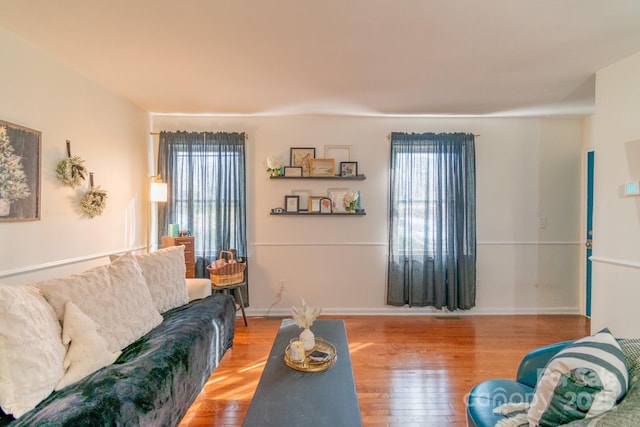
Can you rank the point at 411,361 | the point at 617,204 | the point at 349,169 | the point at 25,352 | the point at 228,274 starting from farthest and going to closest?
the point at 349,169
the point at 228,274
the point at 411,361
the point at 617,204
the point at 25,352

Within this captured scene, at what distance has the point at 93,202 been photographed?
256cm

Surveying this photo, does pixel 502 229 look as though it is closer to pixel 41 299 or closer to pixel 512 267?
pixel 512 267

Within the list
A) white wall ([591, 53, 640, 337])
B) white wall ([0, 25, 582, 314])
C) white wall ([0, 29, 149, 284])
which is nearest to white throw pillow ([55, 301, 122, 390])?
white wall ([0, 29, 149, 284])

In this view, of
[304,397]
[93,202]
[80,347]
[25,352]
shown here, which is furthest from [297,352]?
[93,202]

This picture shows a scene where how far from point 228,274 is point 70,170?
163 centimetres

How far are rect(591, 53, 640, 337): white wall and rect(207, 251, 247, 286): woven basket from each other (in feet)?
10.8

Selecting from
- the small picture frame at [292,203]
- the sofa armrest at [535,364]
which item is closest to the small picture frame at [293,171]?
the small picture frame at [292,203]

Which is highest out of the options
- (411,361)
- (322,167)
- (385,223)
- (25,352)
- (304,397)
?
(322,167)

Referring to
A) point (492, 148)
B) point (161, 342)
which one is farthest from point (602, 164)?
point (161, 342)

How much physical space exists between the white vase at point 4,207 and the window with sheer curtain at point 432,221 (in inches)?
131

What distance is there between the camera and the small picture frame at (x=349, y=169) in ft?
11.8

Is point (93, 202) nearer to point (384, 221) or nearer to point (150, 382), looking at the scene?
point (150, 382)

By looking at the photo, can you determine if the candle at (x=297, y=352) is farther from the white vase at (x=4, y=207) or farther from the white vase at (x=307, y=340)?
the white vase at (x=4, y=207)

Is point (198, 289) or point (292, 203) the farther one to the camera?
point (292, 203)
